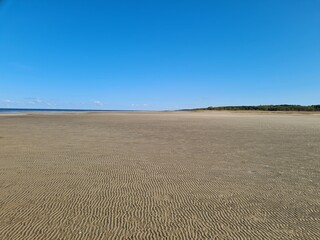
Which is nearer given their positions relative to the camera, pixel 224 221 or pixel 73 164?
pixel 224 221

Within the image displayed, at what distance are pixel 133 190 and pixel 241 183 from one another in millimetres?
2600

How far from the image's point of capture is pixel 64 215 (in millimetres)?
4191

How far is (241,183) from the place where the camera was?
20.1 ft

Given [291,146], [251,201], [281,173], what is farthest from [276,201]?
[291,146]

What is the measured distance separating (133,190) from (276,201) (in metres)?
2.88

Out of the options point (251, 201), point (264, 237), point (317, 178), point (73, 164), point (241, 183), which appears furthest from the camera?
point (73, 164)

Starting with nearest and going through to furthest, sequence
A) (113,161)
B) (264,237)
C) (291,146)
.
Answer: (264,237) → (113,161) → (291,146)

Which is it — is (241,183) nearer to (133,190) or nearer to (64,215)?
(133,190)

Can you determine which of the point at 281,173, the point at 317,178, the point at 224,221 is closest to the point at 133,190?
the point at 224,221

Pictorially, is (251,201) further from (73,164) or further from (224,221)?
(73,164)

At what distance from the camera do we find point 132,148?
10.7 m

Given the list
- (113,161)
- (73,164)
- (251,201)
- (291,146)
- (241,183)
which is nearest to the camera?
(251,201)

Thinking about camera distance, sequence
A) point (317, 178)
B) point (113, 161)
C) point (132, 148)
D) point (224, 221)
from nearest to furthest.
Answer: point (224, 221) → point (317, 178) → point (113, 161) → point (132, 148)

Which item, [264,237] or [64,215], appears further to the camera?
[64,215]
